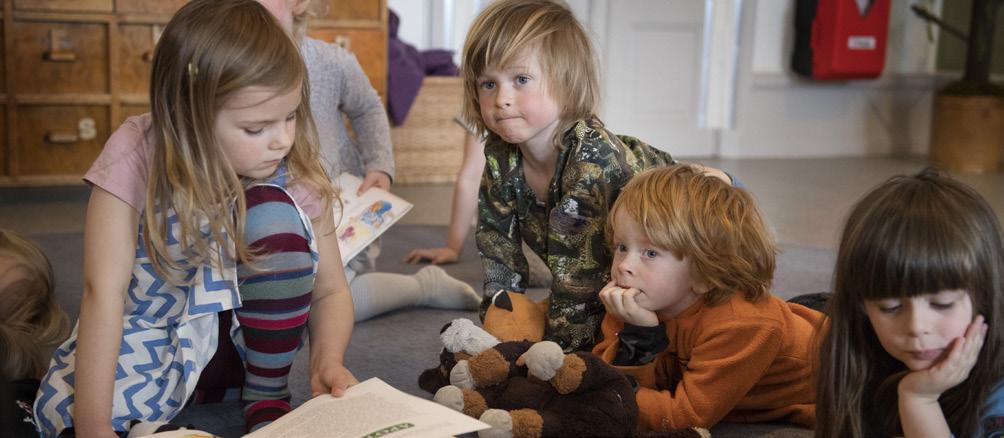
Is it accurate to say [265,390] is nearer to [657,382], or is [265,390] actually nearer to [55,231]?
[657,382]

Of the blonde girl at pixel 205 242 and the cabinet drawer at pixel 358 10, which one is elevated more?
the cabinet drawer at pixel 358 10

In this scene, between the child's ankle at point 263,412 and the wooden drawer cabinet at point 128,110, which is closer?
the child's ankle at point 263,412

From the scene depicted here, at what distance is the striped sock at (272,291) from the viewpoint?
3.66 ft

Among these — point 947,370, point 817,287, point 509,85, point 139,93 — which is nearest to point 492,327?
point 509,85

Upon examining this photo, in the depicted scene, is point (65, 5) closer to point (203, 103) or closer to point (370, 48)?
point (370, 48)

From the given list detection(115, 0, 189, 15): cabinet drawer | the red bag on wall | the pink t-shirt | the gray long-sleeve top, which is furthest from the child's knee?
the red bag on wall

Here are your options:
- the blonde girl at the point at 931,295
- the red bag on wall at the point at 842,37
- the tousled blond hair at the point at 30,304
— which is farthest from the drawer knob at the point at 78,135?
the red bag on wall at the point at 842,37

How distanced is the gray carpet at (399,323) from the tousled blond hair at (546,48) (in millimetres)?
370

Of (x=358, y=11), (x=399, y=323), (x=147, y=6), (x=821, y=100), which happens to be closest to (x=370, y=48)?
(x=358, y=11)

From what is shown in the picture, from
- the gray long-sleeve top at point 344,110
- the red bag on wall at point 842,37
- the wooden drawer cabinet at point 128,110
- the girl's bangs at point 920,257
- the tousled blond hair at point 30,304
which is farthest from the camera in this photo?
the red bag on wall at point 842,37

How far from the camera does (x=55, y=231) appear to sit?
93.0 inches

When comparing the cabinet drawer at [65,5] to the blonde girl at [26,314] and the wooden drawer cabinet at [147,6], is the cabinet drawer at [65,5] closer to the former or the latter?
the wooden drawer cabinet at [147,6]

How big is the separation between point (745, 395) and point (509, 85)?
0.47 m

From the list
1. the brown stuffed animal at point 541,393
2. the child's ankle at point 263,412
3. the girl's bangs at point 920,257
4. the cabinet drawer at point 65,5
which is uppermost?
the cabinet drawer at point 65,5
